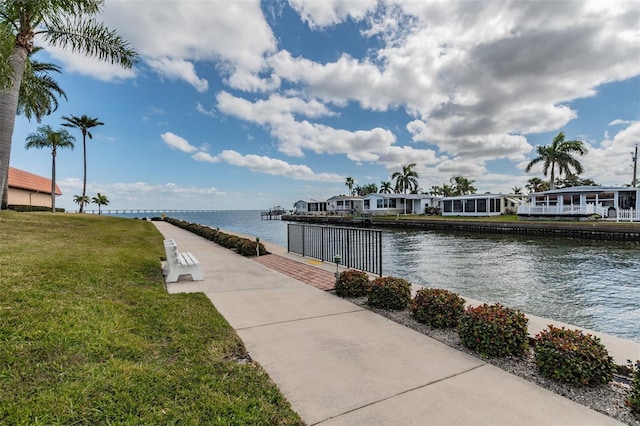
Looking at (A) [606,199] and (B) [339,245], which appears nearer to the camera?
(B) [339,245]

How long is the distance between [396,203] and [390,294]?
49827 mm

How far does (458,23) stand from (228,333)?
39.4 ft

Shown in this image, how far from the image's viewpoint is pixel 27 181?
3534cm

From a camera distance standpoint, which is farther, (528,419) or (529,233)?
(529,233)

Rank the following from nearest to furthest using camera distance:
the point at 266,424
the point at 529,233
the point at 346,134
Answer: the point at 266,424 → the point at 529,233 → the point at 346,134

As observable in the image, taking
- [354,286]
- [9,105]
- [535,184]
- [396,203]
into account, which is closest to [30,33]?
[9,105]

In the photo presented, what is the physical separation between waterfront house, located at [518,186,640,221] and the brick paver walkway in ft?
92.3

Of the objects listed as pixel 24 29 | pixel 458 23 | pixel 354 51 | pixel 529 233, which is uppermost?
pixel 354 51

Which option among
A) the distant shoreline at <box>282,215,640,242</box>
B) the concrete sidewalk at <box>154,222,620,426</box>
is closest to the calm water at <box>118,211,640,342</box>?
the distant shoreline at <box>282,215,640,242</box>

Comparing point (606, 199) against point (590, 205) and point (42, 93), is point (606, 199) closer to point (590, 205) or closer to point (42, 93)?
point (590, 205)

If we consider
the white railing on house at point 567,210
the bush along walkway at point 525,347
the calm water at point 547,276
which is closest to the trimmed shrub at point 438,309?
the bush along walkway at point 525,347

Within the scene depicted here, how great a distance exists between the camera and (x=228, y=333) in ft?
12.4

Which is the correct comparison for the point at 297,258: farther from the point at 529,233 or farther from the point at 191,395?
the point at 529,233

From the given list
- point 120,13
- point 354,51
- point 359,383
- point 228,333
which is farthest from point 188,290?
point 354,51
